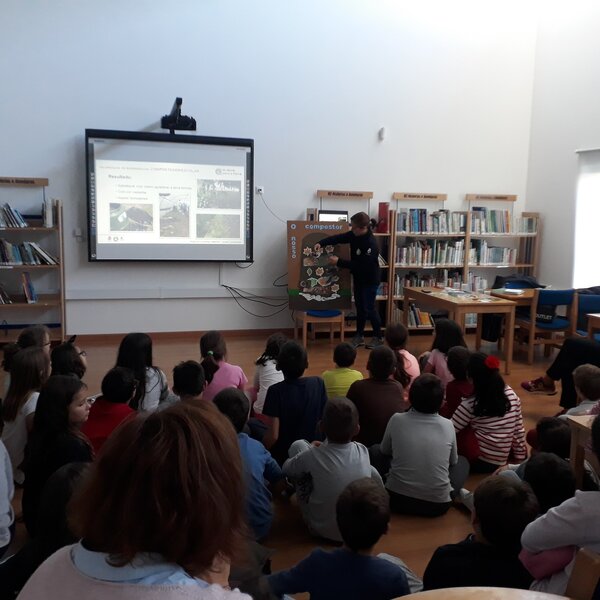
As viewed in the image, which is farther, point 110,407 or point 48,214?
point 48,214

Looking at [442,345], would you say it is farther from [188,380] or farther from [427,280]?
[427,280]

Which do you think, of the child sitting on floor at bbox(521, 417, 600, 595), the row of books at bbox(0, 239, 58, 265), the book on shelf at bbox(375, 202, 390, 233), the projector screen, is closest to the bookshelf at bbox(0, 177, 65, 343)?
the row of books at bbox(0, 239, 58, 265)

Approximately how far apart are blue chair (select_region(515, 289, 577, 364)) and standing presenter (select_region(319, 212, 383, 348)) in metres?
1.55

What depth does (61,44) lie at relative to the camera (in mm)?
6148

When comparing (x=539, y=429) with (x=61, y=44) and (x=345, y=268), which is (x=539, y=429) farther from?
(x=61, y=44)

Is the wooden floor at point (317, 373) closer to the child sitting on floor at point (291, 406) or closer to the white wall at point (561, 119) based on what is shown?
the child sitting on floor at point (291, 406)

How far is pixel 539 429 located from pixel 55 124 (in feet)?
18.4

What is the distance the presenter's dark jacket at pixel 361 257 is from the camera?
21.6 ft

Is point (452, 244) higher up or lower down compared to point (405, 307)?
higher up

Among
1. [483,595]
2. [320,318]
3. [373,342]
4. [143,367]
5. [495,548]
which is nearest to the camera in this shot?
[483,595]

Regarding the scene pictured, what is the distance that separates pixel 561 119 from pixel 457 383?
4.98m

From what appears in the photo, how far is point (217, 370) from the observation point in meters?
3.63

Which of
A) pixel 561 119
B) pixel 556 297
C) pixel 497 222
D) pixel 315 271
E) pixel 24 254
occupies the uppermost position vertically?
pixel 561 119

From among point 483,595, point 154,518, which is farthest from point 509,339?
point 154,518
